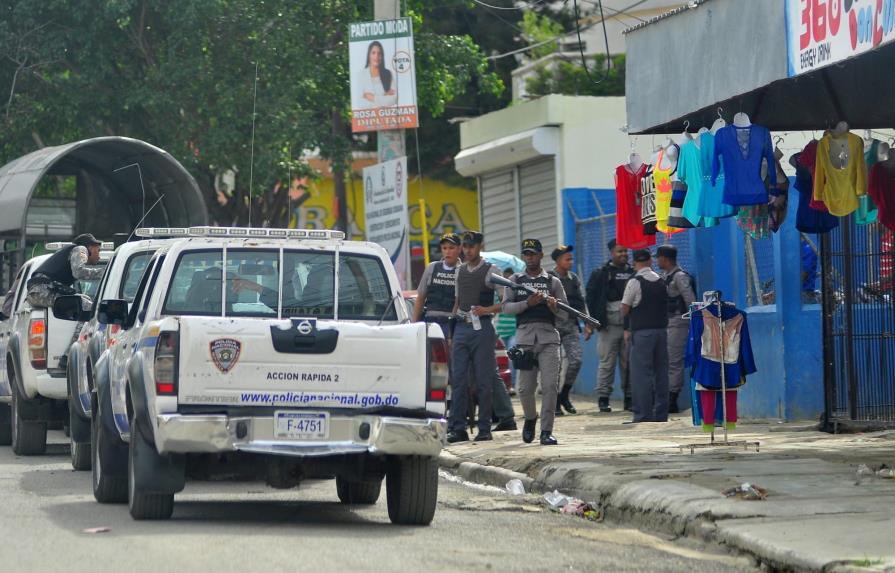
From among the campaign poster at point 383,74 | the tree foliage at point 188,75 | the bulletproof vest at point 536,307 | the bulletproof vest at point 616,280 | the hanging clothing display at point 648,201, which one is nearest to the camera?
the bulletproof vest at point 536,307

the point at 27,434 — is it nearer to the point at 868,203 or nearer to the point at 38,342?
the point at 38,342

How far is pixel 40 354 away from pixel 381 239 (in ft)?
16.5

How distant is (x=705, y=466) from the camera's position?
12.4m

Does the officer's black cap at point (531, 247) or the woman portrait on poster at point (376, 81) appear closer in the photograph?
the officer's black cap at point (531, 247)

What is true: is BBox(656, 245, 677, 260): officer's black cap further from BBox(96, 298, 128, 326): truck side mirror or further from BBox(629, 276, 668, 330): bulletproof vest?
BBox(96, 298, 128, 326): truck side mirror

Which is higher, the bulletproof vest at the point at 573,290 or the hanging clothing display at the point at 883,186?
the hanging clothing display at the point at 883,186

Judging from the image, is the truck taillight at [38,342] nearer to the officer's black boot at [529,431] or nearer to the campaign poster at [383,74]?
the officer's black boot at [529,431]

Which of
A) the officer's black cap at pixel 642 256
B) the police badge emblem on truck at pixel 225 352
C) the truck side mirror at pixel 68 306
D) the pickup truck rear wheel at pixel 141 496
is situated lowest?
the pickup truck rear wheel at pixel 141 496

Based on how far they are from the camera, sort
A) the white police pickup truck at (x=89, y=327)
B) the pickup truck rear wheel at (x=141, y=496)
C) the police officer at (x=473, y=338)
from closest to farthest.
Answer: the pickup truck rear wheel at (x=141, y=496) < the white police pickup truck at (x=89, y=327) < the police officer at (x=473, y=338)

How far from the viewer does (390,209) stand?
1911cm

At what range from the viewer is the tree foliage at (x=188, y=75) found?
98.4 ft

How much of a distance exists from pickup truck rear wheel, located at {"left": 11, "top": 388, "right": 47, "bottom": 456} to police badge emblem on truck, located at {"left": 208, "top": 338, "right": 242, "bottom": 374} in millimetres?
6838

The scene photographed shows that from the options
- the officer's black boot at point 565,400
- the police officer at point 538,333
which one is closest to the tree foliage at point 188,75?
the officer's black boot at point 565,400

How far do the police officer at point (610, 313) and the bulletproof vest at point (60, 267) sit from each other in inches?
267
